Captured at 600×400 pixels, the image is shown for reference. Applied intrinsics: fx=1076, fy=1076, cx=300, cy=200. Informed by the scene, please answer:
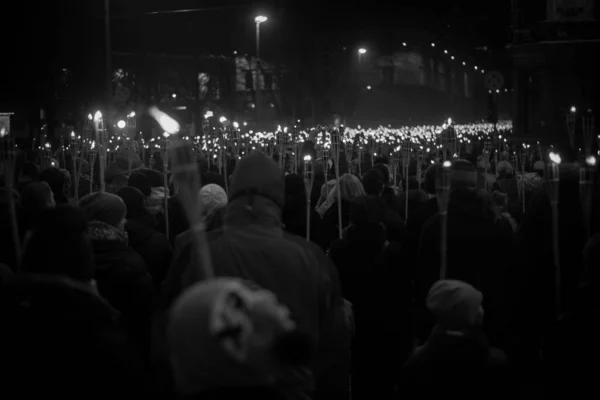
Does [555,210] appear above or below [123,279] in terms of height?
above

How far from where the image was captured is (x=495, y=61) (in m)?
62.2

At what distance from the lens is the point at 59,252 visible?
3.93 metres

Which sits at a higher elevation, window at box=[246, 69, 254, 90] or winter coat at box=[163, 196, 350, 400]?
window at box=[246, 69, 254, 90]

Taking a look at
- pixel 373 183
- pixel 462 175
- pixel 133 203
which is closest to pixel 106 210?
pixel 133 203

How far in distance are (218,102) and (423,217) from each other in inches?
1521

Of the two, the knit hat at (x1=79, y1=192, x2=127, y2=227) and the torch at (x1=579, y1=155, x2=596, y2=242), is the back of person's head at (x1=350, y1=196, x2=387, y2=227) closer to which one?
the torch at (x1=579, y1=155, x2=596, y2=242)

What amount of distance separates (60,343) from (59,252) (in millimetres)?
611

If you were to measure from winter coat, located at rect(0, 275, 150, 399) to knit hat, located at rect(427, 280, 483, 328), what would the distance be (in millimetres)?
1929

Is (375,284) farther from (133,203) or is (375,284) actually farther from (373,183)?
(373,183)

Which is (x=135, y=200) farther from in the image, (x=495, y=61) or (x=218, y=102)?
(x=495, y=61)

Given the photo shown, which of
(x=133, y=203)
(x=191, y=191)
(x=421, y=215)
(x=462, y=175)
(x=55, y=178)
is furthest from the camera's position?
(x=55, y=178)

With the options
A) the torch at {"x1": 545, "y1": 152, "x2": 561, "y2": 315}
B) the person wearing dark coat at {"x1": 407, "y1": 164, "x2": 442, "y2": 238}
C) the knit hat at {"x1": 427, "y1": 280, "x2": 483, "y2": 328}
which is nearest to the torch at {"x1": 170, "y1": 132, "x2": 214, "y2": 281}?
the knit hat at {"x1": 427, "y1": 280, "x2": 483, "y2": 328}

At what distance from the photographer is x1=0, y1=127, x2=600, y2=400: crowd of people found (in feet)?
9.95

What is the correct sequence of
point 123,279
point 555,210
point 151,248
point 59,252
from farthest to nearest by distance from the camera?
point 151,248, point 555,210, point 123,279, point 59,252
